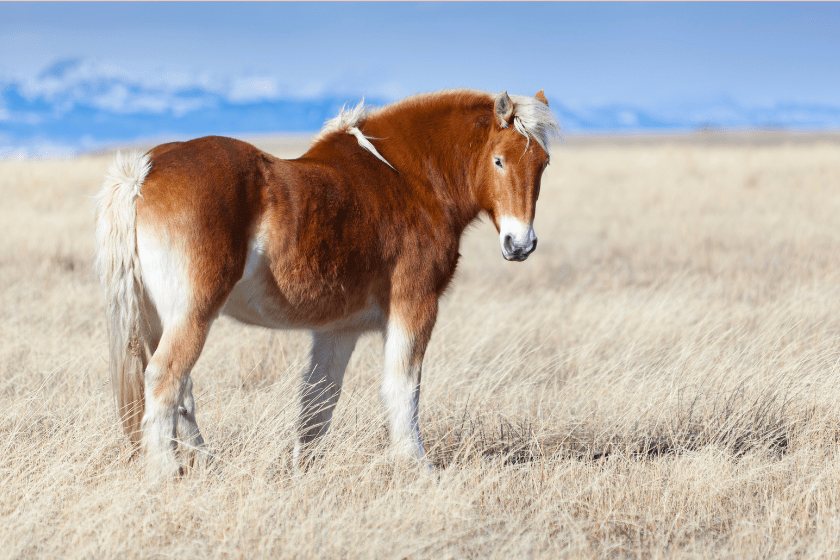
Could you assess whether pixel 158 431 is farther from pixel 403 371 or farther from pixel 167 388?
pixel 403 371

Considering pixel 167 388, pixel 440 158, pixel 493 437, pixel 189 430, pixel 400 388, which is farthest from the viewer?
pixel 493 437

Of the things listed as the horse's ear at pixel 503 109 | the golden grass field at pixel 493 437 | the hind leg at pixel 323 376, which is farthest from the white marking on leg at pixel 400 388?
the horse's ear at pixel 503 109

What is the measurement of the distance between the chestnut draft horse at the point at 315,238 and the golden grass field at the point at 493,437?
35 cm

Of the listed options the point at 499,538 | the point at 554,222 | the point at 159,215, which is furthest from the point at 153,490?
the point at 554,222

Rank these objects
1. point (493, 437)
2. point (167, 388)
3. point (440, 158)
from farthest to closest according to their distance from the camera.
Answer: point (493, 437), point (440, 158), point (167, 388)

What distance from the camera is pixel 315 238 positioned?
11.3 ft

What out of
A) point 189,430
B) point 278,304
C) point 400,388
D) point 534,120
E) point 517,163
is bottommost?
point 189,430

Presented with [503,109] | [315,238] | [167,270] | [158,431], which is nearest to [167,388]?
[158,431]

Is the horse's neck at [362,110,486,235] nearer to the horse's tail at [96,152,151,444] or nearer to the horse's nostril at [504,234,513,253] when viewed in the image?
the horse's nostril at [504,234,513,253]

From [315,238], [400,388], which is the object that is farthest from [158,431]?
[400,388]

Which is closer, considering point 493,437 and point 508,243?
point 508,243

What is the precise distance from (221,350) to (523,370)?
257 centimetres

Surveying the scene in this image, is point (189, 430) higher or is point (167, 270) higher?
point (167, 270)

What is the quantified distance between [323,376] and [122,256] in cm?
148
